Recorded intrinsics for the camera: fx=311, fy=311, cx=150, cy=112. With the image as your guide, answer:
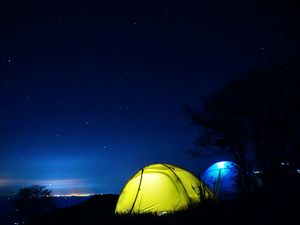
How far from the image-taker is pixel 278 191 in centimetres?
537

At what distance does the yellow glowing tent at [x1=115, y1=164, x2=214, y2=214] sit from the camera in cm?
1022

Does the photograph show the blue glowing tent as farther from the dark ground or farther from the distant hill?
the dark ground

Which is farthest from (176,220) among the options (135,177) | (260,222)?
(135,177)

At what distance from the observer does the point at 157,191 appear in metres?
10.4

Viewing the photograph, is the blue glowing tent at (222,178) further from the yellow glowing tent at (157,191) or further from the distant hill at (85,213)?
the distant hill at (85,213)

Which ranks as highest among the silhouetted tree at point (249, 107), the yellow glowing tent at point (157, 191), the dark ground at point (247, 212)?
the silhouetted tree at point (249, 107)

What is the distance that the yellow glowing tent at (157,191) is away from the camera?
10219 mm

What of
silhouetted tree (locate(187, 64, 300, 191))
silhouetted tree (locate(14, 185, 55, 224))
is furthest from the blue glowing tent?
silhouetted tree (locate(14, 185, 55, 224))

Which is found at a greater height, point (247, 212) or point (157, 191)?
point (157, 191)

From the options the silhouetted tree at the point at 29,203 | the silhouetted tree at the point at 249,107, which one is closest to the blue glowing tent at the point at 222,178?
the silhouetted tree at the point at 249,107

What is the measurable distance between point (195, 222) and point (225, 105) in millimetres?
15321

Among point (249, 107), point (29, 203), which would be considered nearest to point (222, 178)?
point (249, 107)

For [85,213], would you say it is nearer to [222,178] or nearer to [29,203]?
[222,178]

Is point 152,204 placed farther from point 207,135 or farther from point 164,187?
point 207,135
